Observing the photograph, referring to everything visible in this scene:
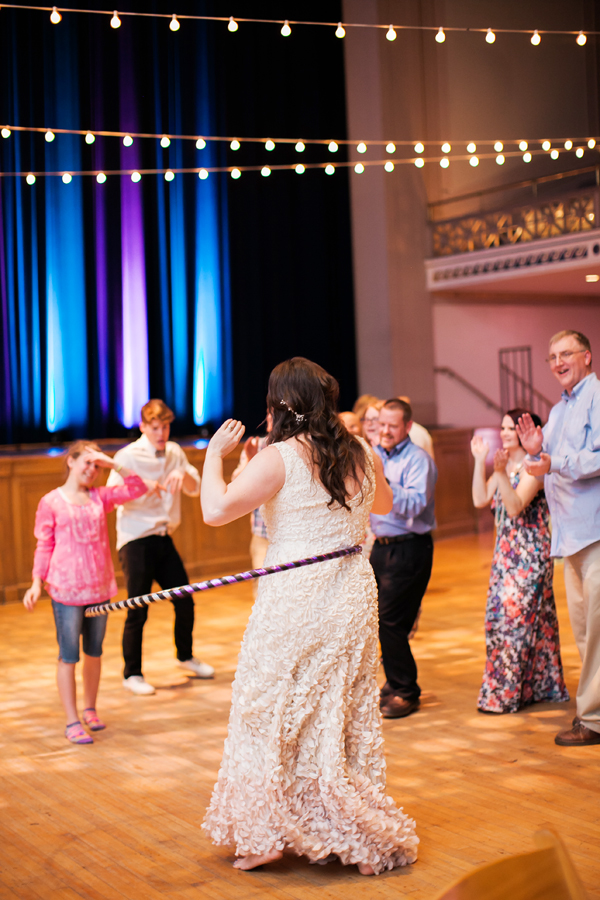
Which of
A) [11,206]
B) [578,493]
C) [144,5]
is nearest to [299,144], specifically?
[578,493]

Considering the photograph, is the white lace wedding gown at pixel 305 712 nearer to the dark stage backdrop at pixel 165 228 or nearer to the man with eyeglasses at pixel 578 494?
the man with eyeglasses at pixel 578 494

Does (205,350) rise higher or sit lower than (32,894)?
higher

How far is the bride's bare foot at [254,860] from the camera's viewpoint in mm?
2998

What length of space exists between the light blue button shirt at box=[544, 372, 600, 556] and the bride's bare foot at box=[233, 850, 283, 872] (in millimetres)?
1852

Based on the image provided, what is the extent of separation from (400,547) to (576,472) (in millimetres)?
1054

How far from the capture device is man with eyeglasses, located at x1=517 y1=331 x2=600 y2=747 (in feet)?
13.0

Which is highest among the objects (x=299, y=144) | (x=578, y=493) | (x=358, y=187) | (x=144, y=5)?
(x=144, y=5)

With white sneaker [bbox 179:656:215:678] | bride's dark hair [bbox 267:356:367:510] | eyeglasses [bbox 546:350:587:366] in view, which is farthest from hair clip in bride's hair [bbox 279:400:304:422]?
white sneaker [bbox 179:656:215:678]

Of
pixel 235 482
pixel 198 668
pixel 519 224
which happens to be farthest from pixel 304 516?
pixel 519 224

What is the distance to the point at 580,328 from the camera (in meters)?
15.9

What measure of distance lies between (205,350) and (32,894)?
9.05 m

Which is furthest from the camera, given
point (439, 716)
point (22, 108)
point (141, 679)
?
point (22, 108)

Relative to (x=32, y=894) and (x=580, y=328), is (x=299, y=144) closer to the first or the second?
(x=32, y=894)

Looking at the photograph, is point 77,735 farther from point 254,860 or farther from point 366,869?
point 366,869
